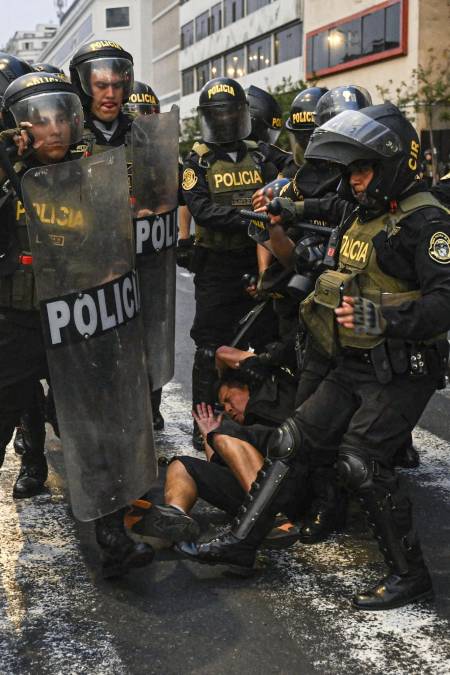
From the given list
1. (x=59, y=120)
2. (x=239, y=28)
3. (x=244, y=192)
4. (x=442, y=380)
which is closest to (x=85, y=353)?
(x=59, y=120)

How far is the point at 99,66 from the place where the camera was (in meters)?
4.70

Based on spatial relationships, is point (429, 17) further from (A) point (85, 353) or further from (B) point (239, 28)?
(A) point (85, 353)

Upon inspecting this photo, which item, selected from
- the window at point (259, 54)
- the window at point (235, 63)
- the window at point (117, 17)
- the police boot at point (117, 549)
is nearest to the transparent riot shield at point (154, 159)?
the police boot at point (117, 549)

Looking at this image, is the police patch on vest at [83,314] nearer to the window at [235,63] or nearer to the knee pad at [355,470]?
the knee pad at [355,470]

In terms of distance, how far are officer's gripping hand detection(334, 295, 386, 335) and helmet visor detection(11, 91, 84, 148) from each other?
1253mm

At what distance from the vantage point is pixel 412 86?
34.3 metres

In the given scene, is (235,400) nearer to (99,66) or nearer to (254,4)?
(99,66)

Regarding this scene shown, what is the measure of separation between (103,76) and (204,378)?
6.22 feet

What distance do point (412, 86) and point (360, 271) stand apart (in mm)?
32322

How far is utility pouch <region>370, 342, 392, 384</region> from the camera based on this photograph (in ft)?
11.7

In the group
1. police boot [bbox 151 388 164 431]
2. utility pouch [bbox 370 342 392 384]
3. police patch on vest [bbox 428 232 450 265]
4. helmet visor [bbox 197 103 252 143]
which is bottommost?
police boot [bbox 151 388 164 431]

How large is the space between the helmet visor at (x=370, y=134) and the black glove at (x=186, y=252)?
249cm

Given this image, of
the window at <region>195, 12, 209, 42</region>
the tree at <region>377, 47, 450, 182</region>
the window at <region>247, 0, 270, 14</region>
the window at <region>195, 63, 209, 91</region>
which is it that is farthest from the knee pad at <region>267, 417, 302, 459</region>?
the window at <region>195, 12, 209, 42</region>

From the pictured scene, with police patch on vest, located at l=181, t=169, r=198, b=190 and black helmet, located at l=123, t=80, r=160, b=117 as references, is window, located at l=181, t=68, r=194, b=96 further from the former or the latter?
police patch on vest, located at l=181, t=169, r=198, b=190
